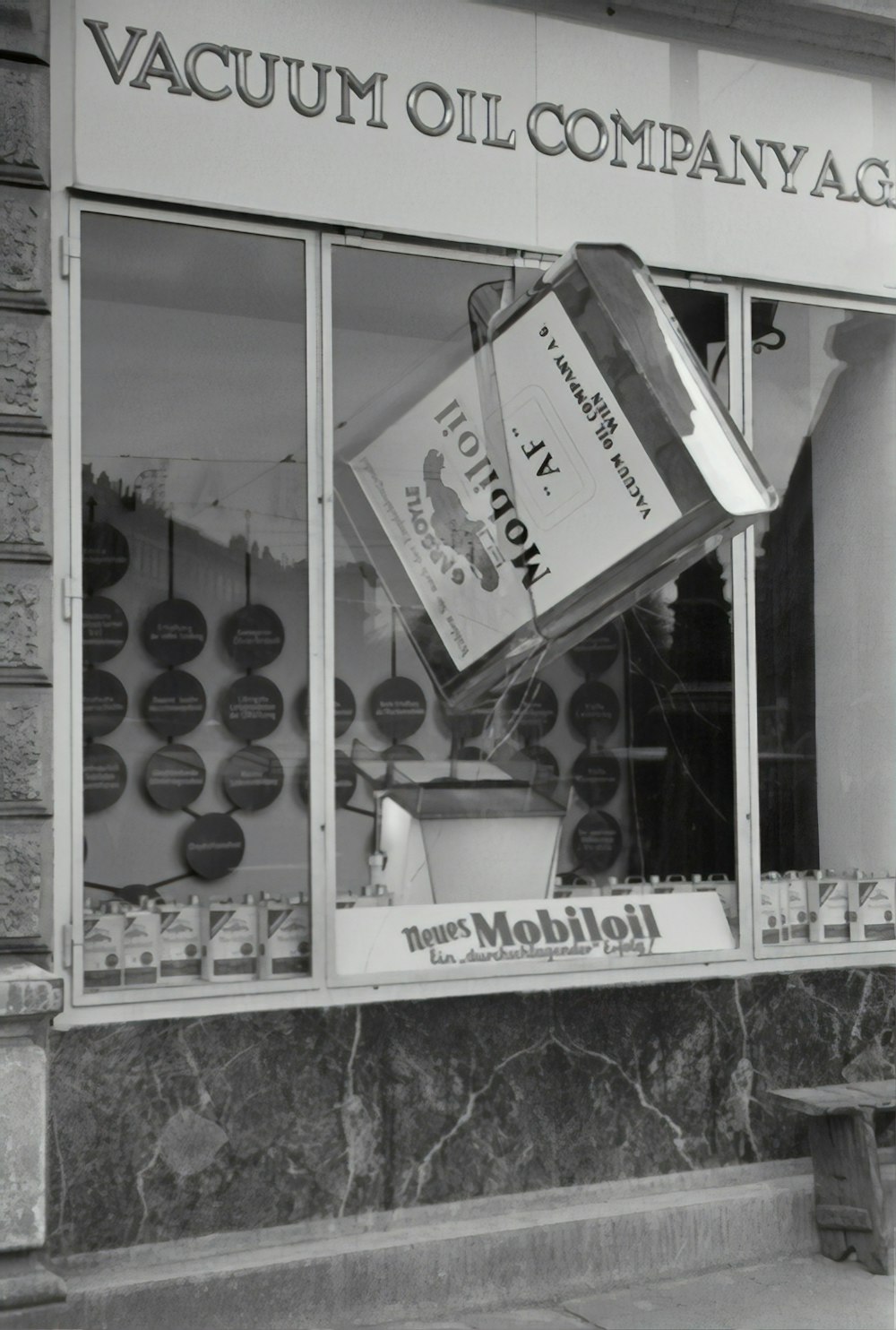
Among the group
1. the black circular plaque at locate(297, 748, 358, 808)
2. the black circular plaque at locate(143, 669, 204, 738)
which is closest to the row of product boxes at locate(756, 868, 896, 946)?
the black circular plaque at locate(297, 748, 358, 808)

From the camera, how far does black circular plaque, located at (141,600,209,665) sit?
16.4 feet

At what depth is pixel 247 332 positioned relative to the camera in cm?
510

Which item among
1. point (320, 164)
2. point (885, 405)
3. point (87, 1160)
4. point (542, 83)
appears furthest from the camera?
point (885, 405)

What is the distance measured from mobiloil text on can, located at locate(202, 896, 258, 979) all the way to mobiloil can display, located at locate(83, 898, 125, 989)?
0.95 ft

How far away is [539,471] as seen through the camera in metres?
5.30

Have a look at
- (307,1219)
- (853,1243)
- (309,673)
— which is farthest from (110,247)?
(853,1243)

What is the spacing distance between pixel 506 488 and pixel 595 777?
3.61 feet

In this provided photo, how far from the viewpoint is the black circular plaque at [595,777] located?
5566 mm

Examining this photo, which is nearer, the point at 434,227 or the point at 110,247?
the point at 110,247

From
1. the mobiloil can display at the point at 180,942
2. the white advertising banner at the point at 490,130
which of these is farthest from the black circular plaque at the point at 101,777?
the white advertising banner at the point at 490,130

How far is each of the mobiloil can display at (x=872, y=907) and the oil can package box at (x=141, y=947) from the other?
2.68 meters

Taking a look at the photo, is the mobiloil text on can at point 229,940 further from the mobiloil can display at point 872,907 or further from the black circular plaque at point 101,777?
the mobiloil can display at point 872,907

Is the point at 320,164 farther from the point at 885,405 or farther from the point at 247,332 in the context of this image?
the point at 885,405

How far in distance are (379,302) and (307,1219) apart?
302cm
